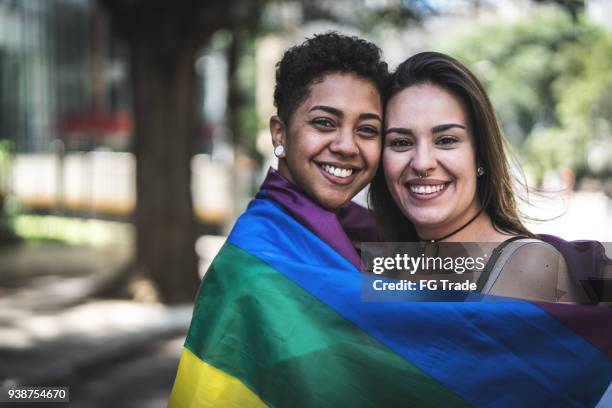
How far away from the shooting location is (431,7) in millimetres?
10141

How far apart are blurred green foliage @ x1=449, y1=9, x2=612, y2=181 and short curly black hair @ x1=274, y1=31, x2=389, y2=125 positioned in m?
30.4

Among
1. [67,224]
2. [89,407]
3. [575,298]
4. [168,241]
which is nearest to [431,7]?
[168,241]

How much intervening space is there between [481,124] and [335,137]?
1.49 feet

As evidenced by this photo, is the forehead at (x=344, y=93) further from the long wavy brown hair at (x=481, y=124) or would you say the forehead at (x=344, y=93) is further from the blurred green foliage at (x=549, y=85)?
the blurred green foliage at (x=549, y=85)

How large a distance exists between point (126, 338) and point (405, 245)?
21.8 ft

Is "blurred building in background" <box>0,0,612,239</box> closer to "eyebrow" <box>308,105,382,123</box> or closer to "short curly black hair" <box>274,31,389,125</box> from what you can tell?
"short curly black hair" <box>274,31,389,125</box>

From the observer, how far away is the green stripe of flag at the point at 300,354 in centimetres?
213

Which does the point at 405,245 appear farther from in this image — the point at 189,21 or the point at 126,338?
the point at 189,21

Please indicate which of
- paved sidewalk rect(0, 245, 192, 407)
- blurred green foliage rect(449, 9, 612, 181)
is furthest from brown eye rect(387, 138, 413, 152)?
blurred green foliage rect(449, 9, 612, 181)

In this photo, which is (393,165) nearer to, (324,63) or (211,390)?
(324,63)

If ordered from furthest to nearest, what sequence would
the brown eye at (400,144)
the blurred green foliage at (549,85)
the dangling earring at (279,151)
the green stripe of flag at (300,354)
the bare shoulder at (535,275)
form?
the blurred green foliage at (549,85), the dangling earring at (279,151), the brown eye at (400,144), the bare shoulder at (535,275), the green stripe of flag at (300,354)

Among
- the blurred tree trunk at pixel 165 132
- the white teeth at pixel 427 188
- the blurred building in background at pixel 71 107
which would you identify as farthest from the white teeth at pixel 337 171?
the blurred building in background at pixel 71 107

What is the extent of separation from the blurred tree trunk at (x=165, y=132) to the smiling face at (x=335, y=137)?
7.87 metres

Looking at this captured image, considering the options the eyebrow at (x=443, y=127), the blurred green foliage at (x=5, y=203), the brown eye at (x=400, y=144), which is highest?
the eyebrow at (x=443, y=127)
